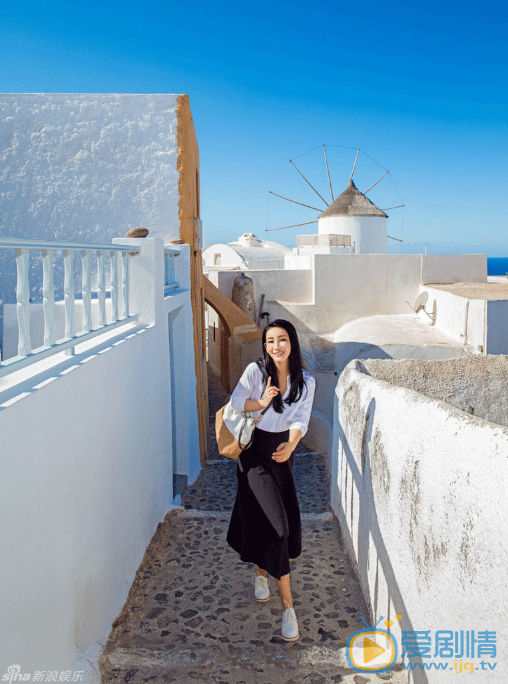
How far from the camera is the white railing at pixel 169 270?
573 centimetres

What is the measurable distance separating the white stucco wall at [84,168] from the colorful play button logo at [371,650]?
16.1ft

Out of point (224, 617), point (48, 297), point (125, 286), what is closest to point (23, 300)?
point (48, 297)

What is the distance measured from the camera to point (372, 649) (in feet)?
8.91

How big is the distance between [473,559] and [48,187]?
6.41 m

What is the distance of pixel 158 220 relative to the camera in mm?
6617

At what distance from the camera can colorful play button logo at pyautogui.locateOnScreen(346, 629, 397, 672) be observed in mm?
2516

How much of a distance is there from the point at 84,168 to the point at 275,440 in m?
5.04

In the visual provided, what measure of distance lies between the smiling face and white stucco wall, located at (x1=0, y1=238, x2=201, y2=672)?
0.87 meters

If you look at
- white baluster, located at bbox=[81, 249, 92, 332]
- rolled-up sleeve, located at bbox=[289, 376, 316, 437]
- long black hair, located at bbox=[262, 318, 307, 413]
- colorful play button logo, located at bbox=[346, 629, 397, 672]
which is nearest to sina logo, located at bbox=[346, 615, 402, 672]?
colorful play button logo, located at bbox=[346, 629, 397, 672]

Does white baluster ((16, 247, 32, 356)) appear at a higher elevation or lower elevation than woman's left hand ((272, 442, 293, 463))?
higher

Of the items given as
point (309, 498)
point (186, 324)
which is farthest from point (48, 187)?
point (309, 498)

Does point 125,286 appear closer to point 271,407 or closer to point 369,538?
point 271,407

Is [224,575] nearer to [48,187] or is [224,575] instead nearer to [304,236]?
[48,187]

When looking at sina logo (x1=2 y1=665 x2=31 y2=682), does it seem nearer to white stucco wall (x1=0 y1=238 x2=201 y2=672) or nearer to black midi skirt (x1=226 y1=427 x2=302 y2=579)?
white stucco wall (x1=0 y1=238 x2=201 y2=672)
